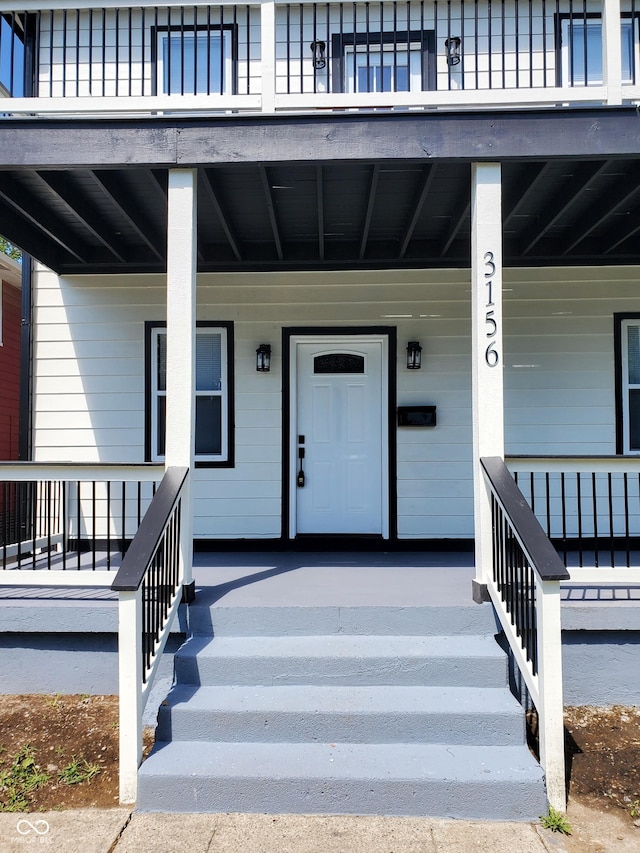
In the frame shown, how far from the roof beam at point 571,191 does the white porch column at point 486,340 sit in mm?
669

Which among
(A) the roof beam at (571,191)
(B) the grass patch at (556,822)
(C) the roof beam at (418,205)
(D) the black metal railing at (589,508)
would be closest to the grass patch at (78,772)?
(B) the grass patch at (556,822)

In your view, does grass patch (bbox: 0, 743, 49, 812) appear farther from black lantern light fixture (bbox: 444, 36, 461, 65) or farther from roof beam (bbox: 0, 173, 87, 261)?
black lantern light fixture (bbox: 444, 36, 461, 65)

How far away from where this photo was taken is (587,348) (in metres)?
5.46

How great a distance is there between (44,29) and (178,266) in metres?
3.93

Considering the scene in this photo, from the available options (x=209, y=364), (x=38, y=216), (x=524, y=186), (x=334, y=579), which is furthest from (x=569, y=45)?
(x=334, y=579)

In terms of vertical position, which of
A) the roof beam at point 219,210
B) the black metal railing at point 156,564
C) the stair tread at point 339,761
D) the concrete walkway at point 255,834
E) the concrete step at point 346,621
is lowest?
the concrete walkway at point 255,834

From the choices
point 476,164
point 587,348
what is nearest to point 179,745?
point 476,164

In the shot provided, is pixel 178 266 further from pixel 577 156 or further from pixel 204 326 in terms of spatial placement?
pixel 577 156

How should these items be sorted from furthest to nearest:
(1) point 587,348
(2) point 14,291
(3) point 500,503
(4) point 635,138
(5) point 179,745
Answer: (2) point 14,291
(1) point 587,348
(4) point 635,138
(3) point 500,503
(5) point 179,745

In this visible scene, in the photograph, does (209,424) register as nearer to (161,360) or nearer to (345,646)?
(161,360)

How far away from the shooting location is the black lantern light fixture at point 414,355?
17.7ft

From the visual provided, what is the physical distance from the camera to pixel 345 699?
2969mm

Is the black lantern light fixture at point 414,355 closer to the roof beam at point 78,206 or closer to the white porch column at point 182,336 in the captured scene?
the white porch column at point 182,336

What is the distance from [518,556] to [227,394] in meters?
3.27
